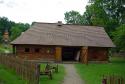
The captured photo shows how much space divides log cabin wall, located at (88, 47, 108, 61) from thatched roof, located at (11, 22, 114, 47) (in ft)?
3.12

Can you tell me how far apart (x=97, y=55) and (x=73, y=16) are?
56.5 m

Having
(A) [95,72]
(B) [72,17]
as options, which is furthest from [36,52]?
(B) [72,17]

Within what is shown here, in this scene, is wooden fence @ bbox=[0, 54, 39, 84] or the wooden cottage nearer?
wooden fence @ bbox=[0, 54, 39, 84]

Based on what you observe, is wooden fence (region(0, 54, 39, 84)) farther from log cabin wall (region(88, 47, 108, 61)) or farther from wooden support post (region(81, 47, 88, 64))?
log cabin wall (region(88, 47, 108, 61))

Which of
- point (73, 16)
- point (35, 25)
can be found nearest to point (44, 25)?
point (35, 25)

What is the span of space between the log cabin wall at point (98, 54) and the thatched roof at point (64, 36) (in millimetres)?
950

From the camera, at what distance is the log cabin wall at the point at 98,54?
49.6 m

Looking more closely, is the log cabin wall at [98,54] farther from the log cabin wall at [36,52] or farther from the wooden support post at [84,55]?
the log cabin wall at [36,52]

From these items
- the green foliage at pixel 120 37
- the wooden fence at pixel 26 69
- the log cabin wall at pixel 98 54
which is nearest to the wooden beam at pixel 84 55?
the log cabin wall at pixel 98 54

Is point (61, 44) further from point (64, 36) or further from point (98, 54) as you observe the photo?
point (98, 54)

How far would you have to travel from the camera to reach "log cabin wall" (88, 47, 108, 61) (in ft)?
163

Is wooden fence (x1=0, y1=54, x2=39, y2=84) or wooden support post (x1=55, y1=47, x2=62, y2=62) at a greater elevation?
wooden fence (x1=0, y1=54, x2=39, y2=84)

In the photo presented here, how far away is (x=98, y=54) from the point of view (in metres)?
49.9

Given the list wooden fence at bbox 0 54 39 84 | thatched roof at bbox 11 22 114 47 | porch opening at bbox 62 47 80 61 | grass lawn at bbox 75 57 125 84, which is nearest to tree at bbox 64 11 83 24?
thatched roof at bbox 11 22 114 47
